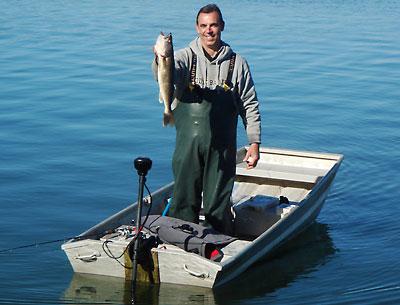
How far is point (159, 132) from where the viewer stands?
16.4 m

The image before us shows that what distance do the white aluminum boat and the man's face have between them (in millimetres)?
1889

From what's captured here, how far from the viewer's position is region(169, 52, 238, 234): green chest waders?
923 cm

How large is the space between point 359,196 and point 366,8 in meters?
21.5

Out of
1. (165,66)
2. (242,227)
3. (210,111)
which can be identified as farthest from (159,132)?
(165,66)

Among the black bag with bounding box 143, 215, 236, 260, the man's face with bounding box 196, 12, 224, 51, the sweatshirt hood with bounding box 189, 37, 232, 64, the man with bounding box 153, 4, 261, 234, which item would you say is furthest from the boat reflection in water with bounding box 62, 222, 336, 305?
the man's face with bounding box 196, 12, 224, 51

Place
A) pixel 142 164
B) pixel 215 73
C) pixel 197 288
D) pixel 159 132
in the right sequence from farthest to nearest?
pixel 159 132
pixel 215 73
pixel 197 288
pixel 142 164

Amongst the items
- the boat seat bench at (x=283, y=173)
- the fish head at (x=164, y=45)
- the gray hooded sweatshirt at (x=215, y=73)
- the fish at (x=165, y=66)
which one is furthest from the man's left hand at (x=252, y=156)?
the boat seat bench at (x=283, y=173)

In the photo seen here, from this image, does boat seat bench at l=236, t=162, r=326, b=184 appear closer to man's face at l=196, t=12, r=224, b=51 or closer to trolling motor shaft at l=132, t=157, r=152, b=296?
man's face at l=196, t=12, r=224, b=51

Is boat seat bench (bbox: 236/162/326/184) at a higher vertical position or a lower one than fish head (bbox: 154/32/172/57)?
lower

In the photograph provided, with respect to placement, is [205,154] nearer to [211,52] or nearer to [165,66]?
[211,52]

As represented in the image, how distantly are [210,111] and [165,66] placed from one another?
4.03ft

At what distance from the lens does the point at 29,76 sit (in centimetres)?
2073

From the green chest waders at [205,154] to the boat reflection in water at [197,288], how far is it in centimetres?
69

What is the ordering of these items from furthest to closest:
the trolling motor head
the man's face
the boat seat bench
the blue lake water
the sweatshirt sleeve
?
the boat seat bench, the blue lake water, the sweatshirt sleeve, the man's face, the trolling motor head
